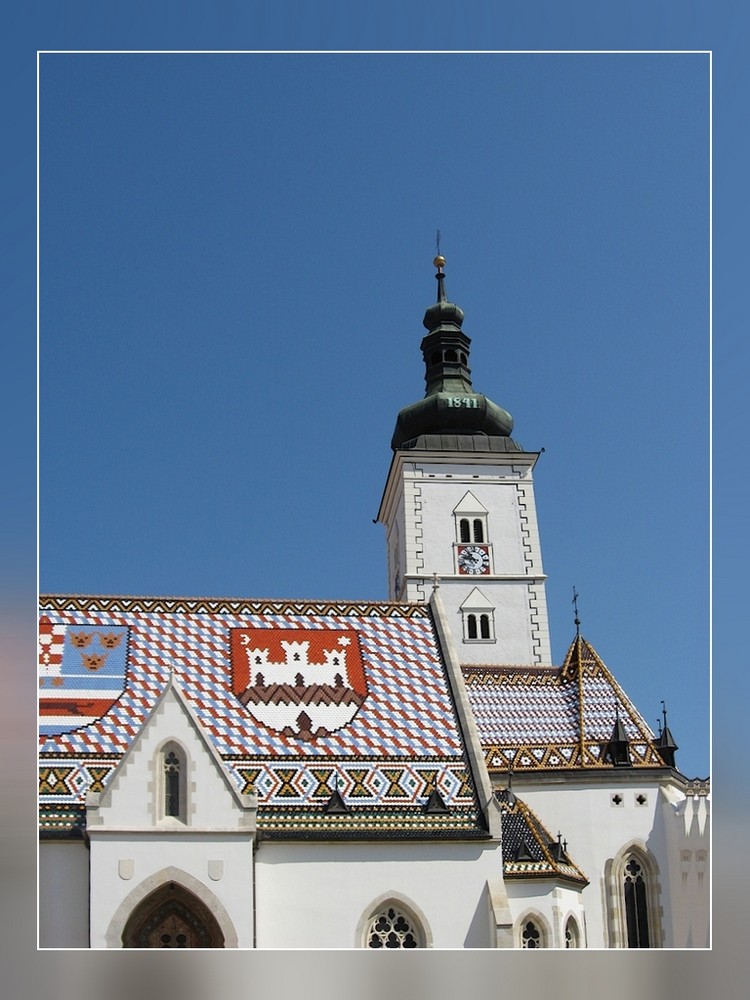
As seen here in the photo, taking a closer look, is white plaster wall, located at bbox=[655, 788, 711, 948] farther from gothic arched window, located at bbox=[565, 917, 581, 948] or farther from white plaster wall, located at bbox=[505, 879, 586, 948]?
white plaster wall, located at bbox=[505, 879, 586, 948]

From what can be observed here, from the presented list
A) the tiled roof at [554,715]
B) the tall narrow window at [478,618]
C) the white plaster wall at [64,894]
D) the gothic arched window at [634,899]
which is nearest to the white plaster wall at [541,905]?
the gothic arched window at [634,899]

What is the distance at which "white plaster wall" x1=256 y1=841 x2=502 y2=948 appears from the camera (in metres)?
26.5

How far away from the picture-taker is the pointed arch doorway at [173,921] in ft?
84.5

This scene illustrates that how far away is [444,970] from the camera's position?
23.4m

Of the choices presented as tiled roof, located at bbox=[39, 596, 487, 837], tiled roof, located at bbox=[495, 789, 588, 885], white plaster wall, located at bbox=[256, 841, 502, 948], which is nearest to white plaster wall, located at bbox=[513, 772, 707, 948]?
tiled roof, located at bbox=[495, 789, 588, 885]

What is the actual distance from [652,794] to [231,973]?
1355 centimetres

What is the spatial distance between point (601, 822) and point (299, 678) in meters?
8.13

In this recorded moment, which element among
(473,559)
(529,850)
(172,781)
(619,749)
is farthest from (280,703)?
(473,559)

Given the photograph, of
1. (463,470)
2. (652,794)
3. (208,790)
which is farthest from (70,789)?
(463,470)

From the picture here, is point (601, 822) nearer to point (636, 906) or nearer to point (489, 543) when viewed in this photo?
point (636, 906)

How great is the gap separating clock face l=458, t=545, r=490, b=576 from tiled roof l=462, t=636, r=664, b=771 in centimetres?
863

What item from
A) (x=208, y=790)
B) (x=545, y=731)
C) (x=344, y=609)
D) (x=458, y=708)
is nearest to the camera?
(x=208, y=790)

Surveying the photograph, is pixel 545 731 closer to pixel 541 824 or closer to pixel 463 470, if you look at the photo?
pixel 541 824
